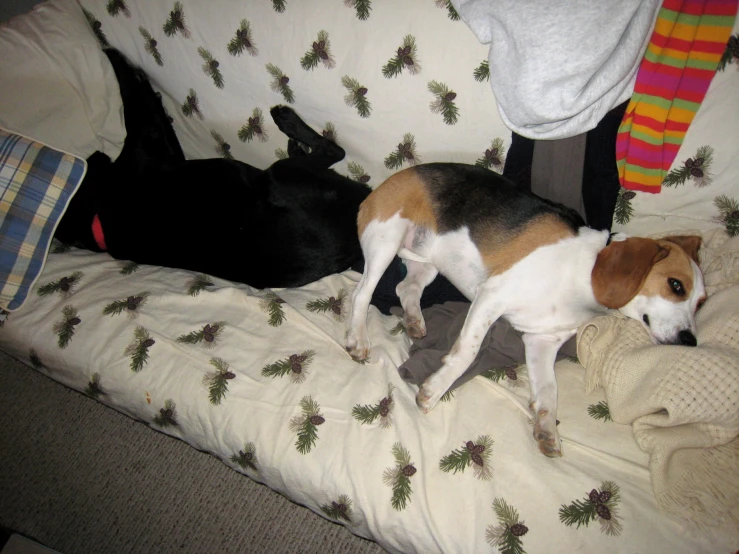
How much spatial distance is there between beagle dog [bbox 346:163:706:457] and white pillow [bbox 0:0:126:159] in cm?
179

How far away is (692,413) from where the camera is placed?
1.47 meters

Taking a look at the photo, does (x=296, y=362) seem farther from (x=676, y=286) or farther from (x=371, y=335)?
(x=676, y=286)

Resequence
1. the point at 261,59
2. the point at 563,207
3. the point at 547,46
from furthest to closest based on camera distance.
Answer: the point at 261,59 → the point at 563,207 → the point at 547,46

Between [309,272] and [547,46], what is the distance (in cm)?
145

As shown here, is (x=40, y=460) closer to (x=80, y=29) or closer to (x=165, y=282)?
(x=165, y=282)

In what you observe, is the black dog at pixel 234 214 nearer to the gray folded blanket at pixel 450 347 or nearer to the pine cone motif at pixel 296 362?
the pine cone motif at pixel 296 362

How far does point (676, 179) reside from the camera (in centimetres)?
181

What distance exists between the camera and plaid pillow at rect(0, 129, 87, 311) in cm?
217

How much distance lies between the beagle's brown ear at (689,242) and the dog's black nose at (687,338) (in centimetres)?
37

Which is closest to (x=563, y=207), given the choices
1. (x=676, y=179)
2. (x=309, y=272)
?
(x=676, y=179)

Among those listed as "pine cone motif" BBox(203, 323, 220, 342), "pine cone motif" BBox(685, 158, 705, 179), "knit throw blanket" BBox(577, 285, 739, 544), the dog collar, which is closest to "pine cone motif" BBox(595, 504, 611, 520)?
"knit throw blanket" BBox(577, 285, 739, 544)

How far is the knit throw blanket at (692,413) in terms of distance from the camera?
1.45m

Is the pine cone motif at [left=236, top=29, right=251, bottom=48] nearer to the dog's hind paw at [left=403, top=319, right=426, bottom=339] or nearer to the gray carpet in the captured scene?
the dog's hind paw at [left=403, top=319, right=426, bottom=339]

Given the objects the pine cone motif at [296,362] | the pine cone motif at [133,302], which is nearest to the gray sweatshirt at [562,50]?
the pine cone motif at [296,362]
